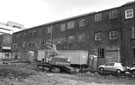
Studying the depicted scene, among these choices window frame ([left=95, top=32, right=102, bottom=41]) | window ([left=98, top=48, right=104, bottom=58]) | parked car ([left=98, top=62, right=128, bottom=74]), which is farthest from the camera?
window frame ([left=95, top=32, right=102, bottom=41])

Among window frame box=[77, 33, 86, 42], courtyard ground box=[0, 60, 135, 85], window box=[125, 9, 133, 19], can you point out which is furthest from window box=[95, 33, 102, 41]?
courtyard ground box=[0, 60, 135, 85]

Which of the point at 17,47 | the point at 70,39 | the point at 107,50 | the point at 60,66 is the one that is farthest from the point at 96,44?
the point at 17,47

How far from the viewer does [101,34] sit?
1053 inches

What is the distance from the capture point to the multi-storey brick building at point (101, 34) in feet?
75.0

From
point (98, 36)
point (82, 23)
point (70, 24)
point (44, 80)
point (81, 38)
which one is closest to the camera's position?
point (44, 80)

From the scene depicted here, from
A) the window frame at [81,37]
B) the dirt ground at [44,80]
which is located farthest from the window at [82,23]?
the dirt ground at [44,80]

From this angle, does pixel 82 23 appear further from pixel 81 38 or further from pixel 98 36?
pixel 98 36

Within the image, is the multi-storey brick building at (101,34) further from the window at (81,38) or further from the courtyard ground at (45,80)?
the courtyard ground at (45,80)

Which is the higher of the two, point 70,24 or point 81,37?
point 70,24

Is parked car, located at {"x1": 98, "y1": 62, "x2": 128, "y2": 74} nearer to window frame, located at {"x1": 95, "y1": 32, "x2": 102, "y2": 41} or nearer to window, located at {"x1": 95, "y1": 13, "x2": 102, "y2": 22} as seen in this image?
window frame, located at {"x1": 95, "y1": 32, "x2": 102, "y2": 41}

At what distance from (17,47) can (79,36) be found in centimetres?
2405

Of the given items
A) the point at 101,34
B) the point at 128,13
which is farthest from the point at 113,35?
the point at 128,13

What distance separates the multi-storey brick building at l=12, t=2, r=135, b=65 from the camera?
22859 millimetres

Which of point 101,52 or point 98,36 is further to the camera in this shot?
point 98,36
